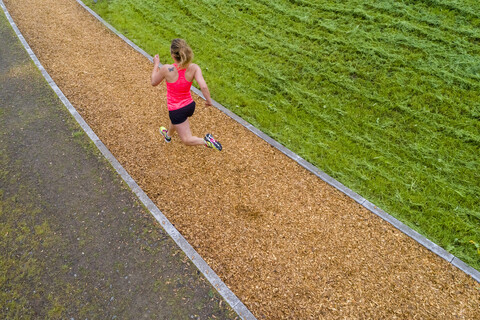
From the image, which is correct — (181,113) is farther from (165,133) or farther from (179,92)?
(165,133)

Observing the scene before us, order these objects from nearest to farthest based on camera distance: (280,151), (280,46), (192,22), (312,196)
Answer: (312,196)
(280,151)
(280,46)
(192,22)

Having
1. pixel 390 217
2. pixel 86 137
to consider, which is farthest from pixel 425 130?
pixel 86 137

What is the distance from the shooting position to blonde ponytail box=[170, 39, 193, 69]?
14.2 ft

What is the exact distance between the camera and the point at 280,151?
19.1 feet

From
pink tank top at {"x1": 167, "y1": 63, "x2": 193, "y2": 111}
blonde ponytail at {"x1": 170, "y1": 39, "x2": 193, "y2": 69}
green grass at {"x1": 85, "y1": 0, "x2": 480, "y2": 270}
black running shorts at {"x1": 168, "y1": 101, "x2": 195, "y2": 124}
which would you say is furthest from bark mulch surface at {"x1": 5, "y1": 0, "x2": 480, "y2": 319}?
blonde ponytail at {"x1": 170, "y1": 39, "x2": 193, "y2": 69}

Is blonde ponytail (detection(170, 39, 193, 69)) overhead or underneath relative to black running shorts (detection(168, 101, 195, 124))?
overhead

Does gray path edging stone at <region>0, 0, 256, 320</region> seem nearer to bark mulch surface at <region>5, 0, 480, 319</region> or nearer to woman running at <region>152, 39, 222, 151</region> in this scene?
bark mulch surface at <region>5, 0, 480, 319</region>

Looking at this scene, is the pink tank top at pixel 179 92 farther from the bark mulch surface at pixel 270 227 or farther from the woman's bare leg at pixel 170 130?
the bark mulch surface at pixel 270 227

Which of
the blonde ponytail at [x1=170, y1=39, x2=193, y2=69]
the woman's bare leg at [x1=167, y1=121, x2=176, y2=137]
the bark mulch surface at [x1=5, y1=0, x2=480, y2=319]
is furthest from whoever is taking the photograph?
the woman's bare leg at [x1=167, y1=121, x2=176, y2=137]

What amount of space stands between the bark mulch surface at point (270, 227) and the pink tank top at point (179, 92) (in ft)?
3.87

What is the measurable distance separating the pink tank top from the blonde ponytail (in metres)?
0.13

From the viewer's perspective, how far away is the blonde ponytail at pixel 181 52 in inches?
170

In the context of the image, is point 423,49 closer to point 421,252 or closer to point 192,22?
point 421,252

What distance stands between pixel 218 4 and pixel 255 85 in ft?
15.6
